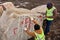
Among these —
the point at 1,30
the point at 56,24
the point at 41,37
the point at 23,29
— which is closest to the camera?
the point at 41,37

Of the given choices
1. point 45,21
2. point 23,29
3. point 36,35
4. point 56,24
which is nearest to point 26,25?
point 23,29

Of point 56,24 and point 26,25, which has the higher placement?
point 26,25

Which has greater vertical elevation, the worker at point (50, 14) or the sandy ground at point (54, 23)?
the worker at point (50, 14)

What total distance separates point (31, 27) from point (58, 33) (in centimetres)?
167

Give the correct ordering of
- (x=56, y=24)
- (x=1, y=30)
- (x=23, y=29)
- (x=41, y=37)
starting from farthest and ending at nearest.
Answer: (x=56, y=24) < (x=1, y=30) < (x=23, y=29) < (x=41, y=37)

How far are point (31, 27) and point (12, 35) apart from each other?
0.80 m

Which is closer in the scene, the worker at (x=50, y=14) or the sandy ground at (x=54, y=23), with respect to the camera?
the worker at (x=50, y=14)

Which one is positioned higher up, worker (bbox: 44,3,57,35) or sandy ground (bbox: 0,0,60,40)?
worker (bbox: 44,3,57,35)

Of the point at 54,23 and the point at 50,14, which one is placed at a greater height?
the point at 50,14

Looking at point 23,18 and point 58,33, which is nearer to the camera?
point 23,18

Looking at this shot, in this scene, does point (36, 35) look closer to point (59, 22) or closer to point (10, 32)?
point (10, 32)

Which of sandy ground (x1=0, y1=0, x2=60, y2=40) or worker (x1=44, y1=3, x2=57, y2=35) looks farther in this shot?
sandy ground (x1=0, y1=0, x2=60, y2=40)

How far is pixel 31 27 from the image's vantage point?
995 cm

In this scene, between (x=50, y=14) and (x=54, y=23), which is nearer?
(x=50, y=14)
